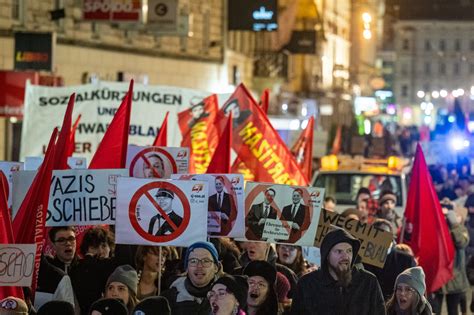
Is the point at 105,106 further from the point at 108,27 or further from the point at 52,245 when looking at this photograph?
the point at 108,27

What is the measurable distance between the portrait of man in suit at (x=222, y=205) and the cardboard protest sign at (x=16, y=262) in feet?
8.21

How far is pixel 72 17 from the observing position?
35.2 metres

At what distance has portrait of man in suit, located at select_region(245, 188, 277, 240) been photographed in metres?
11.6

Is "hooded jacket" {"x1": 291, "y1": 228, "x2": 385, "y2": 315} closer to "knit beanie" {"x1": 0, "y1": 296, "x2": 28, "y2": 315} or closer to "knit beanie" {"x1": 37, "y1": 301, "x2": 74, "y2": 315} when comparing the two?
"knit beanie" {"x1": 37, "y1": 301, "x2": 74, "y2": 315}

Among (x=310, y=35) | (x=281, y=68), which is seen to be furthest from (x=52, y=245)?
(x=310, y=35)

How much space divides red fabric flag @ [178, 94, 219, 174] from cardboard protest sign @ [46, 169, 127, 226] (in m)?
5.30

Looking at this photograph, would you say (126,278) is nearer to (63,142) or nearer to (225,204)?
(225,204)

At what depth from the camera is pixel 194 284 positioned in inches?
354

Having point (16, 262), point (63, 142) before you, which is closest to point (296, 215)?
point (63, 142)

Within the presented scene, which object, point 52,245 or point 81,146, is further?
point 81,146

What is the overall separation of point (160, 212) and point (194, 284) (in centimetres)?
144

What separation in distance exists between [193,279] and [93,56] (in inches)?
1094

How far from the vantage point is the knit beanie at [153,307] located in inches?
319

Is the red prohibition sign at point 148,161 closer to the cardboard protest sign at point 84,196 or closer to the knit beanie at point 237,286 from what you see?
the cardboard protest sign at point 84,196
